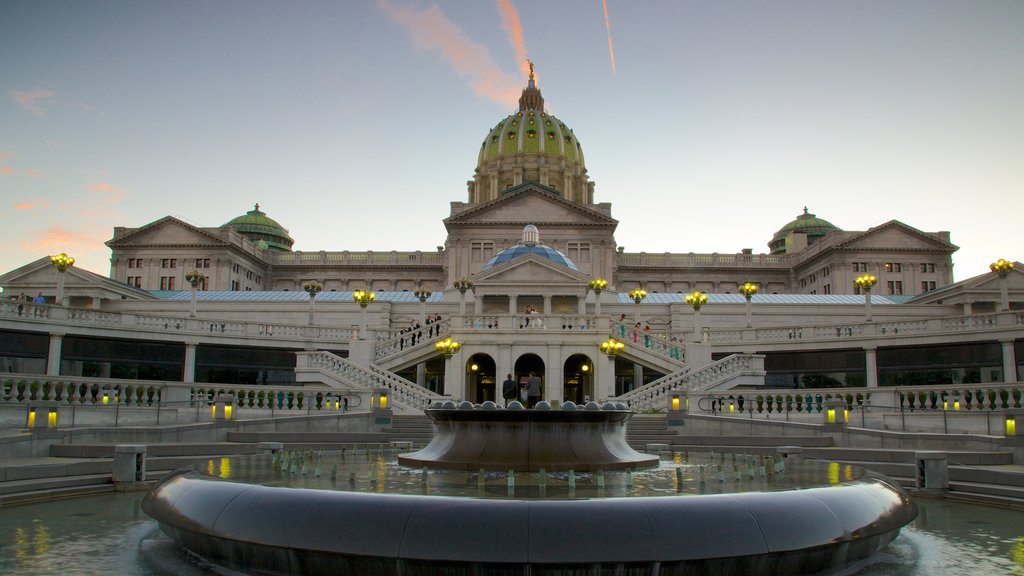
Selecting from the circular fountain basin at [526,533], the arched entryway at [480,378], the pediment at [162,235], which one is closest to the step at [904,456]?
the circular fountain basin at [526,533]

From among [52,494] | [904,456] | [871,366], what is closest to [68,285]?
[52,494]

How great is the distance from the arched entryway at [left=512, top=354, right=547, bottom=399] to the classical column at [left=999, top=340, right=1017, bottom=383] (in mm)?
26139

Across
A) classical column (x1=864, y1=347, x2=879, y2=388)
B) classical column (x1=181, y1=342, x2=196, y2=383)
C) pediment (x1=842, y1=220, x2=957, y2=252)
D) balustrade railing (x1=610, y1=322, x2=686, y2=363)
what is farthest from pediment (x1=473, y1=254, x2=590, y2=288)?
pediment (x1=842, y1=220, x2=957, y2=252)

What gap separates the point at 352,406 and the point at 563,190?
120 m

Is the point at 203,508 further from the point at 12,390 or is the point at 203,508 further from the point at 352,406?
the point at 352,406

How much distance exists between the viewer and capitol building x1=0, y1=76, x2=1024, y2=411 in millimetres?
45000

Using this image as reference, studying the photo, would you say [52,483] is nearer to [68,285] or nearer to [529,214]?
[68,285]

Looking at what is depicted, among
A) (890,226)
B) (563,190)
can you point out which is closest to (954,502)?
(890,226)

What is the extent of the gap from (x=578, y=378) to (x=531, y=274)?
19.9 meters

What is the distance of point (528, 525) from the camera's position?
29.6ft

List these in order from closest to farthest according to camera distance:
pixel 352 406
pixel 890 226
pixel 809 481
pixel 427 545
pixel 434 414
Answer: pixel 427 545 → pixel 809 481 → pixel 434 414 → pixel 352 406 → pixel 890 226

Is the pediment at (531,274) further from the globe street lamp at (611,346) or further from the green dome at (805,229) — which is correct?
the green dome at (805,229)

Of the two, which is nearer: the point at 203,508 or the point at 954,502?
the point at 203,508

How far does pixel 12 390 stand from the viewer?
2708cm
